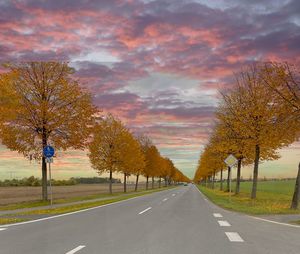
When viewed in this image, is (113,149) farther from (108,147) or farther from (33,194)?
(33,194)

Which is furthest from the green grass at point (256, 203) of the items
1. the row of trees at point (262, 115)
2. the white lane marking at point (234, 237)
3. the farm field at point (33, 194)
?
the farm field at point (33, 194)

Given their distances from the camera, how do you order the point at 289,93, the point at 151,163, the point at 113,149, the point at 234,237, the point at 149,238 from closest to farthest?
the point at 149,238 → the point at 234,237 → the point at 289,93 → the point at 113,149 → the point at 151,163

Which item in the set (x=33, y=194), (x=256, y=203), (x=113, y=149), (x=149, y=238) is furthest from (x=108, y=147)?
(x=149, y=238)

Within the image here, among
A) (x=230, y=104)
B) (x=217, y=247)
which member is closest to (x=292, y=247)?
(x=217, y=247)

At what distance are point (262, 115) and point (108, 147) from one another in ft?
80.4

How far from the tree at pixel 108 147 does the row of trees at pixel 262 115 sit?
12.3 m

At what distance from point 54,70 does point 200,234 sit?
70.4 ft

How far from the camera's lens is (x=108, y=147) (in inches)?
1950

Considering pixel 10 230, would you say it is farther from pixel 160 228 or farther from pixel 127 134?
pixel 127 134

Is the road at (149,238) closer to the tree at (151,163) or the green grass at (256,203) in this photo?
the green grass at (256,203)

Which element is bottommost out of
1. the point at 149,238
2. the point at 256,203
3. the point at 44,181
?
the point at 256,203

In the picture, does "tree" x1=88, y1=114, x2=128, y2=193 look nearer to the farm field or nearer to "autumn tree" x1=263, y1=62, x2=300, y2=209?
the farm field

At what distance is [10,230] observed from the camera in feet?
40.1

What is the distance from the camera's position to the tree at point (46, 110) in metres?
27.9
